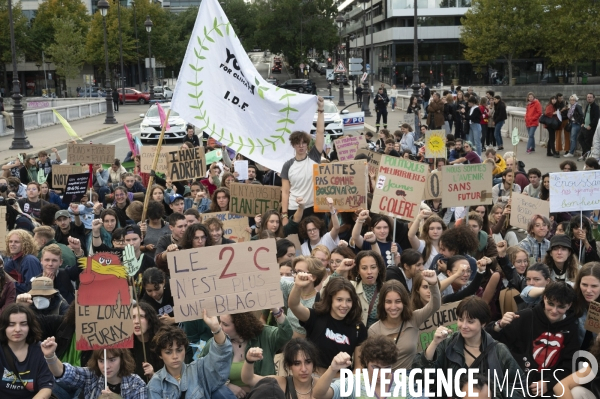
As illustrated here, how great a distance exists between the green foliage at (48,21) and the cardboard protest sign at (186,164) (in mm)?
64664

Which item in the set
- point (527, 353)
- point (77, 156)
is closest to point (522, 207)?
point (527, 353)

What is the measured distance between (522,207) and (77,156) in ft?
23.2

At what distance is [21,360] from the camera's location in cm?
545

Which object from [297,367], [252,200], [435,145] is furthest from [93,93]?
[297,367]

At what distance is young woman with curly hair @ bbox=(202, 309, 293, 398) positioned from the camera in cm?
569

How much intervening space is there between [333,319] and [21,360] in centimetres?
214

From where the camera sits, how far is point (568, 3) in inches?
2261

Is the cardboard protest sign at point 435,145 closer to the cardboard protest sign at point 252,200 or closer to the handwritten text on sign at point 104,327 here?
the cardboard protest sign at point 252,200

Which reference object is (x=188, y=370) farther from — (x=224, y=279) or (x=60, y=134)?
(x=60, y=134)

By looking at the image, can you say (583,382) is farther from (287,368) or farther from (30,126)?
(30,126)

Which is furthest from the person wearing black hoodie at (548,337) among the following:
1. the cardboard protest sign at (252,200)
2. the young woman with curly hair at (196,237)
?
the cardboard protest sign at (252,200)

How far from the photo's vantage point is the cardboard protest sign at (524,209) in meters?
9.47

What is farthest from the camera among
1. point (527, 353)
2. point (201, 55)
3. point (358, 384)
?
point (201, 55)

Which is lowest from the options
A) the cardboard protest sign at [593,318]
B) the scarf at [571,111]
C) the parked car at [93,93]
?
the cardboard protest sign at [593,318]
